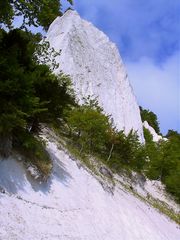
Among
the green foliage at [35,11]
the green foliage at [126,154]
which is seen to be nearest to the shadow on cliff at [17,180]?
the green foliage at [35,11]

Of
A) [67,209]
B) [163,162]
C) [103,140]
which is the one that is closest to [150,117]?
[163,162]

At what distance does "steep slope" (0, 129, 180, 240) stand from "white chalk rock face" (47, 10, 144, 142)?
23558mm

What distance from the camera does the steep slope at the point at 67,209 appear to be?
1430 centimetres

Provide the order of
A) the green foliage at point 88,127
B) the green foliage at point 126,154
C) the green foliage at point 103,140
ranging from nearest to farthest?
the green foliage at point 88,127
the green foliage at point 103,140
the green foliage at point 126,154

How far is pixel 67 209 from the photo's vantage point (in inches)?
695

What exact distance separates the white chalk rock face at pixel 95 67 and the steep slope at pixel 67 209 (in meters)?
23.6

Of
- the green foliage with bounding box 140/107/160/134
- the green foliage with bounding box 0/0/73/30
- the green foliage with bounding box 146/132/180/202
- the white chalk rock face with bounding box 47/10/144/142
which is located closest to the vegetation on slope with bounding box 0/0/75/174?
the green foliage with bounding box 0/0/73/30

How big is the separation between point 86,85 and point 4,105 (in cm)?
3356

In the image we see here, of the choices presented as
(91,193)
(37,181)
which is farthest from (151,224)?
(37,181)

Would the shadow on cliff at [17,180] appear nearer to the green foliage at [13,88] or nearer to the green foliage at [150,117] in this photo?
the green foliage at [13,88]

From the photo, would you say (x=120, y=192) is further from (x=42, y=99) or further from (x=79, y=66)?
(x=79, y=66)

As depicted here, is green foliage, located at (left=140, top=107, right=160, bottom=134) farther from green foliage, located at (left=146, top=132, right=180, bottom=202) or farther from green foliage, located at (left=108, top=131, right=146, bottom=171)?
green foliage, located at (left=108, top=131, right=146, bottom=171)

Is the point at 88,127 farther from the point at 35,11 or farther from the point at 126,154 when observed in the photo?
the point at 35,11

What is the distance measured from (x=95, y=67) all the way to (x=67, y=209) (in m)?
36.0
